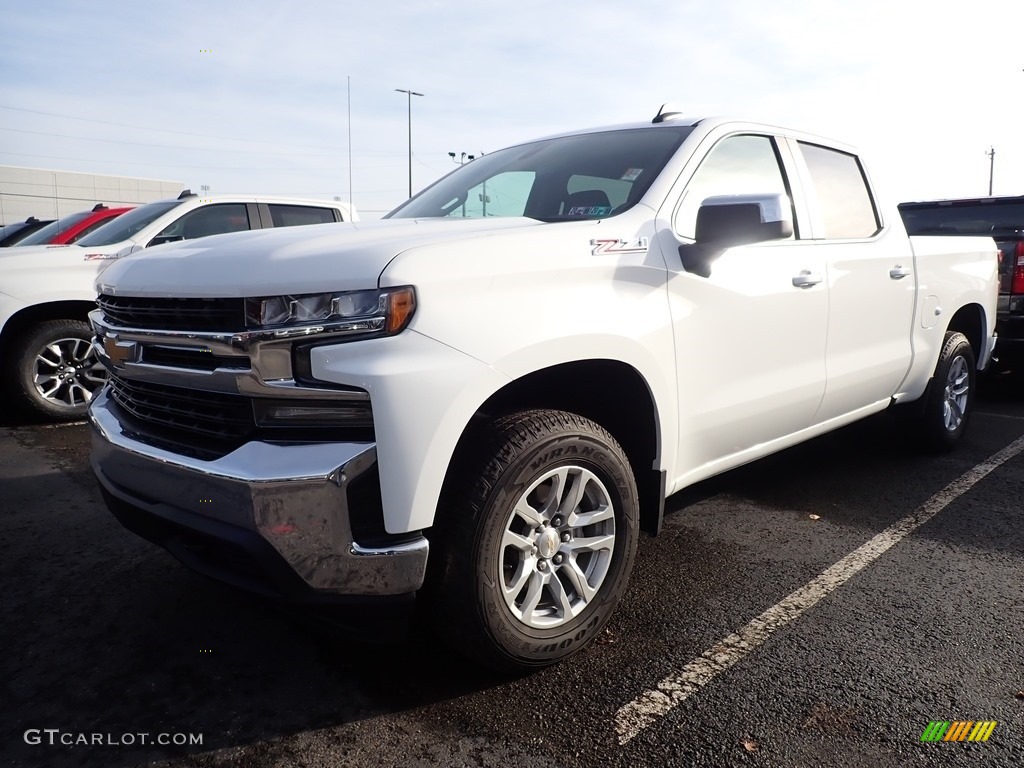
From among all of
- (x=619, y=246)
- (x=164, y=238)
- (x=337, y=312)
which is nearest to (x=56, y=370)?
(x=164, y=238)

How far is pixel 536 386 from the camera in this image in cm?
259

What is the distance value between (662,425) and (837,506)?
190 centimetres

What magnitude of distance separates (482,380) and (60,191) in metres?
44.0

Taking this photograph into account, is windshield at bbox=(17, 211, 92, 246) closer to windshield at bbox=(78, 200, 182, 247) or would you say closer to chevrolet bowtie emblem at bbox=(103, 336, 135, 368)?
windshield at bbox=(78, 200, 182, 247)

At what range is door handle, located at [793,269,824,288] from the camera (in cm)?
338

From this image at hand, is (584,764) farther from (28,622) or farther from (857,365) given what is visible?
(857,365)

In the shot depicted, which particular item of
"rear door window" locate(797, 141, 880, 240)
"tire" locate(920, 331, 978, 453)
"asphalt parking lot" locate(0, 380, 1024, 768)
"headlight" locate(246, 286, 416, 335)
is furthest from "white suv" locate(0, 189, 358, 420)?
"tire" locate(920, 331, 978, 453)

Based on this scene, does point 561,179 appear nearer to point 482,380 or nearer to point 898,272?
point 482,380

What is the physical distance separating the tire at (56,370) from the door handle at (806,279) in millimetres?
5098

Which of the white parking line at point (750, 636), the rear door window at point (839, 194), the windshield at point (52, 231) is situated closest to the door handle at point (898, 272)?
the rear door window at point (839, 194)

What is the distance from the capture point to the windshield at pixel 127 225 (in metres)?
6.66

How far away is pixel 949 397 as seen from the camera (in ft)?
16.6

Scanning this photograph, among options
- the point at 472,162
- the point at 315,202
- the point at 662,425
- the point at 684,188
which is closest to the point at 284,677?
the point at 662,425

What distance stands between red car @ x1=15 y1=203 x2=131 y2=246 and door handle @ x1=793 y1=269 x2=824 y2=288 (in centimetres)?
652
